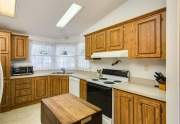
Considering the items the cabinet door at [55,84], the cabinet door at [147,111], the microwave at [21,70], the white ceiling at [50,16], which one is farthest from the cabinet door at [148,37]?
the microwave at [21,70]

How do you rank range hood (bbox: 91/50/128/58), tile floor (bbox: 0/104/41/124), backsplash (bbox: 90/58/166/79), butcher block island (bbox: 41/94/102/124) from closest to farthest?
butcher block island (bbox: 41/94/102/124), backsplash (bbox: 90/58/166/79), range hood (bbox: 91/50/128/58), tile floor (bbox: 0/104/41/124)

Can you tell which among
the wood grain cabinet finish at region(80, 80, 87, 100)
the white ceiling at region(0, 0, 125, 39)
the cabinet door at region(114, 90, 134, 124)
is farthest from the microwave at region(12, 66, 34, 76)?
the cabinet door at region(114, 90, 134, 124)

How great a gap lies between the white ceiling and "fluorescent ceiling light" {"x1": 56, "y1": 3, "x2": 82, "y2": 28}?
11cm

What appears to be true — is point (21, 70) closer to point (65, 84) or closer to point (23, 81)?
point (23, 81)

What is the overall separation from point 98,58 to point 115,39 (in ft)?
3.47

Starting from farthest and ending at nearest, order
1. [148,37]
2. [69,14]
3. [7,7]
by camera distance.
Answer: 1. [69,14]
2. [7,7]
3. [148,37]

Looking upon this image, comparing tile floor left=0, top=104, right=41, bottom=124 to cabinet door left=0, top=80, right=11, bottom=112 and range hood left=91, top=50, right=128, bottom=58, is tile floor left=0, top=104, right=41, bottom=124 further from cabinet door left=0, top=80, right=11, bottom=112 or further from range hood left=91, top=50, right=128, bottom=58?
range hood left=91, top=50, right=128, bottom=58

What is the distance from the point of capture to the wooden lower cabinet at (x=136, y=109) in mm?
1670

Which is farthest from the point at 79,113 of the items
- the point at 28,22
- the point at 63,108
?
the point at 28,22

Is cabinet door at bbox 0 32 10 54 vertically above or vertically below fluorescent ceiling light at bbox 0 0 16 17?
below

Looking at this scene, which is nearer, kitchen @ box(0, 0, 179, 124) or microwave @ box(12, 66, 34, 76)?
kitchen @ box(0, 0, 179, 124)

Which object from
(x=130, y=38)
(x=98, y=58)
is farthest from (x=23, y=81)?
(x=130, y=38)

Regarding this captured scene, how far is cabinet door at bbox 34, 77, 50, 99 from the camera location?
3967mm

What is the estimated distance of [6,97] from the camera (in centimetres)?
336
